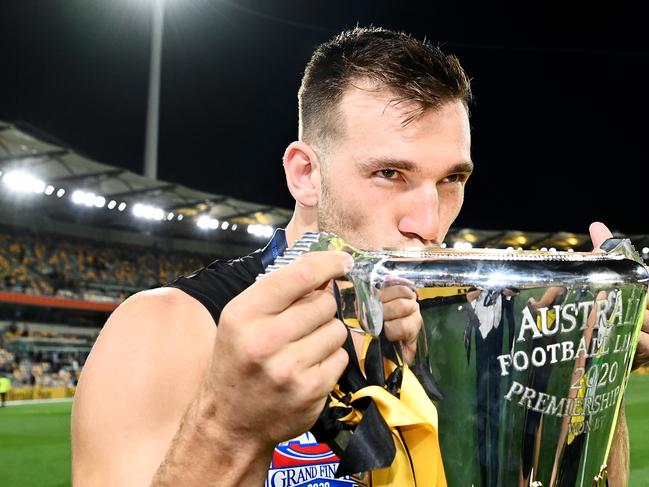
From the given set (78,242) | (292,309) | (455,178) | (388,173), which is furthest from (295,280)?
(78,242)

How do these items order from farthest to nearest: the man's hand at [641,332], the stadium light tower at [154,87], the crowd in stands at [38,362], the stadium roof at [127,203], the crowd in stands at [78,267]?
the stadium light tower at [154,87], the crowd in stands at [78,267], the stadium roof at [127,203], the crowd in stands at [38,362], the man's hand at [641,332]

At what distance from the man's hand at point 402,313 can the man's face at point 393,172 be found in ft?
1.64

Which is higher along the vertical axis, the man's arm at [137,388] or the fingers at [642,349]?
the fingers at [642,349]

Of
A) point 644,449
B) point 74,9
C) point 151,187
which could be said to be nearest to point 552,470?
point 644,449

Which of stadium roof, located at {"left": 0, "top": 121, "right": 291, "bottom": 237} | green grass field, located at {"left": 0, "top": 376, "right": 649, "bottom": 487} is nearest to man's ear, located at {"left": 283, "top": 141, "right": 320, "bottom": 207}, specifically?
green grass field, located at {"left": 0, "top": 376, "right": 649, "bottom": 487}

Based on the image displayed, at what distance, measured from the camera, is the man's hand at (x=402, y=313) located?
26.4 inches

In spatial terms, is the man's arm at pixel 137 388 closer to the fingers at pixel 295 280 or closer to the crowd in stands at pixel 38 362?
the fingers at pixel 295 280

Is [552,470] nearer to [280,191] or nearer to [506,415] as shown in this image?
[506,415]

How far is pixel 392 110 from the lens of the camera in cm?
135

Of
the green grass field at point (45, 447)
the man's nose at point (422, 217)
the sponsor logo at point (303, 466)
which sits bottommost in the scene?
the green grass field at point (45, 447)

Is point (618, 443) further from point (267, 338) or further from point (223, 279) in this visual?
point (223, 279)

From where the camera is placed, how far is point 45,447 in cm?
983

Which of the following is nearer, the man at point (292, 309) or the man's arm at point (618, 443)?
the man at point (292, 309)

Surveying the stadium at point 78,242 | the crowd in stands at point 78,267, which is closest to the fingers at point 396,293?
the stadium at point 78,242
